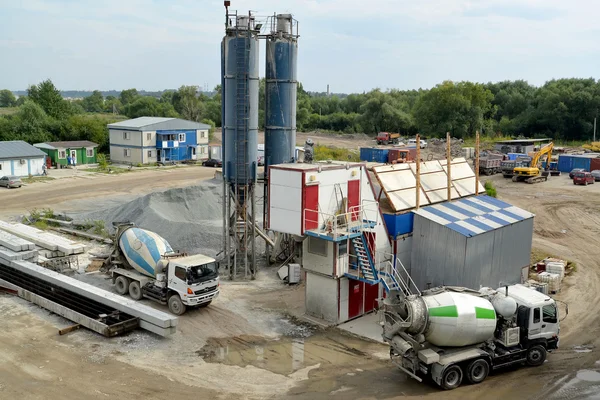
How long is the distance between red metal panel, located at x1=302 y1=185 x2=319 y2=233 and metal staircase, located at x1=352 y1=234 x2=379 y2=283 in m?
1.71

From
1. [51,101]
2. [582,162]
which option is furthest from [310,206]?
[51,101]

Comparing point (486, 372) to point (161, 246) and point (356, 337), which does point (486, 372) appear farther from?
point (161, 246)

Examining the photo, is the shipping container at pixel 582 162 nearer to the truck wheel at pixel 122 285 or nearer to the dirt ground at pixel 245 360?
the dirt ground at pixel 245 360

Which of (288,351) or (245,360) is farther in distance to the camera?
(288,351)

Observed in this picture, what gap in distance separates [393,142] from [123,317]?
80124 millimetres

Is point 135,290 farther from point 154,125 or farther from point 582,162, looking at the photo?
point 582,162

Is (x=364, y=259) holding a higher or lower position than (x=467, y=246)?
lower

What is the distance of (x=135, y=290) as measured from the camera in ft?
83.7

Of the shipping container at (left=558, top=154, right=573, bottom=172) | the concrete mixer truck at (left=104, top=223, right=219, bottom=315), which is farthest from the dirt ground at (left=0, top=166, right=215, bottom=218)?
the shipping container at (left=558, top=154, right=573, bottom=172)

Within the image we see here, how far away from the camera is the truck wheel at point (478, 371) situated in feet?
58.4

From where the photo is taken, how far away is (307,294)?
2414 cm

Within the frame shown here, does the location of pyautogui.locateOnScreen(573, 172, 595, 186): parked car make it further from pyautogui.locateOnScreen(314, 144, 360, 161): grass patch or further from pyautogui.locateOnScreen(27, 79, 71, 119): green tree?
pyautogui.locateOnScreen(27, 79, 71, 119): green tree

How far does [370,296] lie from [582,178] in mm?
43865

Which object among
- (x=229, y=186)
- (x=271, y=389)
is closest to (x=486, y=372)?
(x=271, y=389)
